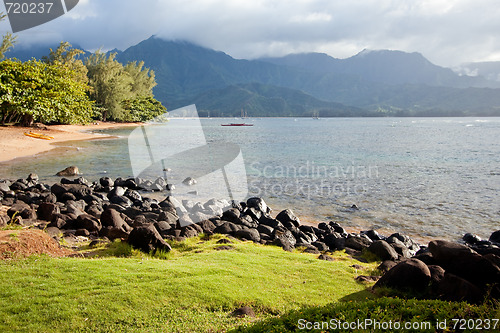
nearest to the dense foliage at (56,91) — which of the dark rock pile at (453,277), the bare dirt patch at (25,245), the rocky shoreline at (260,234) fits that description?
the rocky shoreline at (260,234)

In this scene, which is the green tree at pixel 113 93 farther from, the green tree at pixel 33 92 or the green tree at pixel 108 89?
the green tree at pixel 33 92

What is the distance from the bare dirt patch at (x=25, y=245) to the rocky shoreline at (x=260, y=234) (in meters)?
2.02

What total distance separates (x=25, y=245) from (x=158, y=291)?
383cm

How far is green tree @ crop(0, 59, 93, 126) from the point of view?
4641cm

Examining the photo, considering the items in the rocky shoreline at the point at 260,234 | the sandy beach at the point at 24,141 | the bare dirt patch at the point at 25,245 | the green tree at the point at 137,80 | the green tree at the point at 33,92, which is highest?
the green tree at the point at 137,80

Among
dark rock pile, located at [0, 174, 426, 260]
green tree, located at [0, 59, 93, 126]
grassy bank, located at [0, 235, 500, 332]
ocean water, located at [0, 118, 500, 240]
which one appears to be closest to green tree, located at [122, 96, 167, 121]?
green tree, located at [0, 59, 93, 126]

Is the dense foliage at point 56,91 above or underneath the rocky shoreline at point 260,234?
above

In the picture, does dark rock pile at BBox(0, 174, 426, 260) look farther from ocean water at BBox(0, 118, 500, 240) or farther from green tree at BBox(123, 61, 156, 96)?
green tree at BBox(123, 61, 156, 96)

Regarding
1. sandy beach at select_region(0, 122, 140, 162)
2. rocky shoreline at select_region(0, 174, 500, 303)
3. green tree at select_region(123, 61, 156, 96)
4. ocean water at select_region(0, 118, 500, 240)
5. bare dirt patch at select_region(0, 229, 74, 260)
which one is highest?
green tree at select_region(123, 61, 156, 96)

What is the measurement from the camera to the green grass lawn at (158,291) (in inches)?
222

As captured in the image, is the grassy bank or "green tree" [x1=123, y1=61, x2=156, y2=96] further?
"green tree" [x1=123, y1=61, x2=156, y2=96]

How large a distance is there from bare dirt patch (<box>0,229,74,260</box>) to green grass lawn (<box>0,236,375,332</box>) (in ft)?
1.33

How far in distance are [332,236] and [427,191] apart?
51.7 feet

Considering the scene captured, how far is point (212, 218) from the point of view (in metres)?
15.9
